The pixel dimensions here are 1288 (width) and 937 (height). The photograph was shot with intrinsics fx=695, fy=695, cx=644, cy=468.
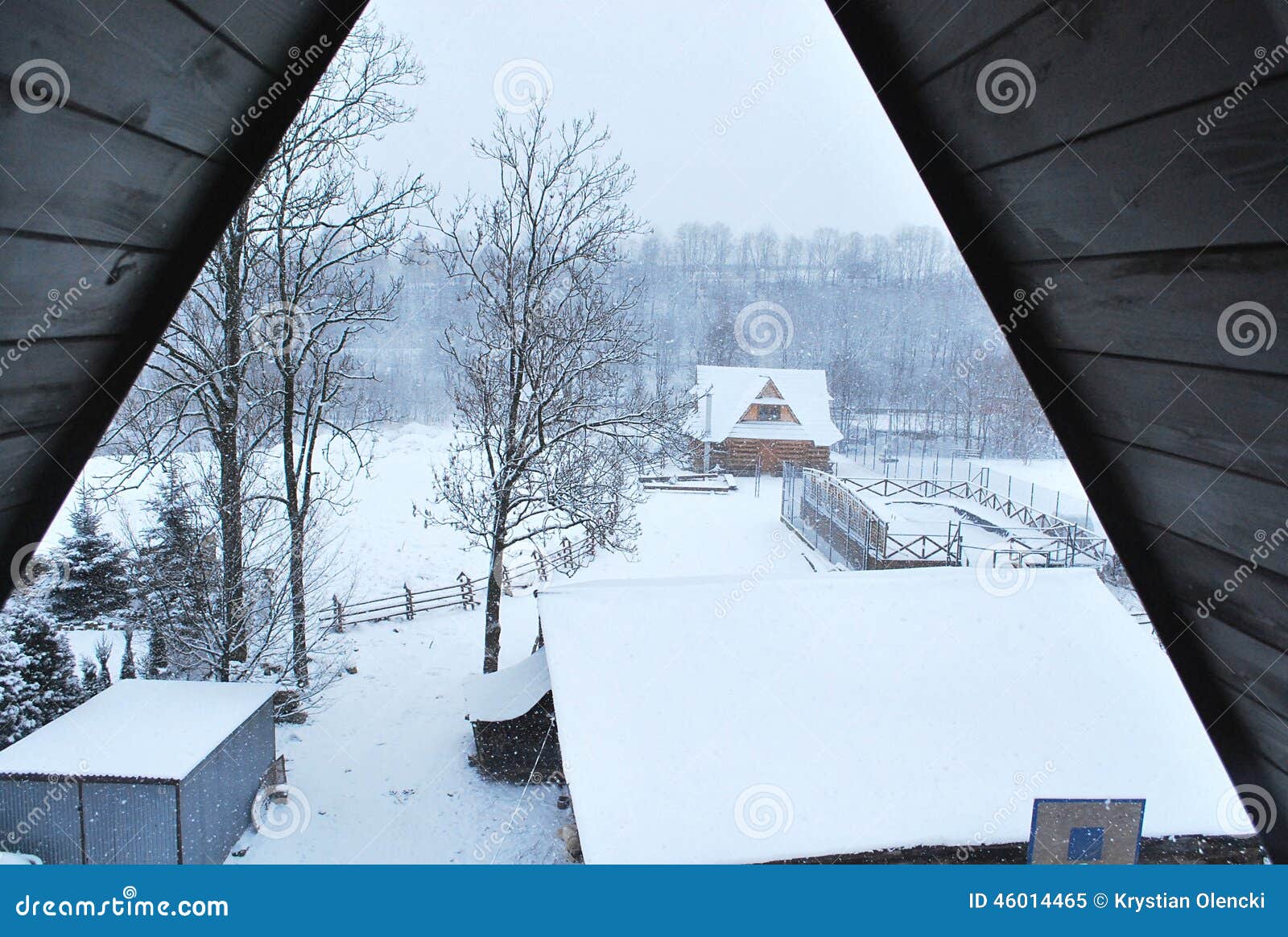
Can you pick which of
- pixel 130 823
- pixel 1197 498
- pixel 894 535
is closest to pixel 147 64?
pixel 1197 498

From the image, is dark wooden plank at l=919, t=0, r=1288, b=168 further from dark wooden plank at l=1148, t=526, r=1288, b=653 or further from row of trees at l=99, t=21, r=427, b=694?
row of trees at l=99, t=21, r=427, b=694

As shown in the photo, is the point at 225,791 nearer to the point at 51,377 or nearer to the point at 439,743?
the point at 439,743

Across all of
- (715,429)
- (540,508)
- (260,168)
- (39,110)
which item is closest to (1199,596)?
(260,168)

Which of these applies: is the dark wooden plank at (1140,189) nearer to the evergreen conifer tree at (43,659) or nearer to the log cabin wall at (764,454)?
the evergreen conifer tree at (43,659)

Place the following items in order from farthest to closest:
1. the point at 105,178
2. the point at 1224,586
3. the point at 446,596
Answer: the point at 446,596
the point at 1224,586
the point at 105,178

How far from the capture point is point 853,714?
6395mm

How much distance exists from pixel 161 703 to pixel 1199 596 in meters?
8.78

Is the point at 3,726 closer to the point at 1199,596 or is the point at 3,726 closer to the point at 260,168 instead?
the point at 260,168

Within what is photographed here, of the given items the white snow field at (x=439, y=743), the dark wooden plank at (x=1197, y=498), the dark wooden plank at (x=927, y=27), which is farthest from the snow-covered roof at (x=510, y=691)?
the dark wooden plank at (x=927, y=27)

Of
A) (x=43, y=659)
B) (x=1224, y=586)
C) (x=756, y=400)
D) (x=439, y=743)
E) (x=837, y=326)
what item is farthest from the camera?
(x=837, y=326)

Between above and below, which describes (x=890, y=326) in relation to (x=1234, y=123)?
above

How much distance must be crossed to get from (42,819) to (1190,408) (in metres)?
8.56

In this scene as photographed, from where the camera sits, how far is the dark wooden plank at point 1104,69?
727mm

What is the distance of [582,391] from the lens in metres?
11.7
